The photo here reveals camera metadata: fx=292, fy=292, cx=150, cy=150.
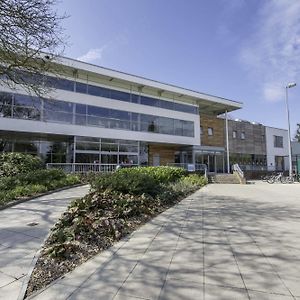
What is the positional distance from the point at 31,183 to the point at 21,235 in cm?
739

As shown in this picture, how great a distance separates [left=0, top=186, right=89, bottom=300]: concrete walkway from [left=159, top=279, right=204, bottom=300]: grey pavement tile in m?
1.88

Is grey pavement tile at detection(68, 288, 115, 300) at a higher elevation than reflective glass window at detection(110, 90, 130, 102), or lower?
lower

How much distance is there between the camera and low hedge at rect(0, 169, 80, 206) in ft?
35.8

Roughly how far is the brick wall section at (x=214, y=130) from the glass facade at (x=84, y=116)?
293 centimetres

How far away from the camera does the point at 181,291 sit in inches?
142

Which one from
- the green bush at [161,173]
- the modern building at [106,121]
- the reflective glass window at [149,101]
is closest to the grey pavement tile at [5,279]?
the green bush at [161,173]

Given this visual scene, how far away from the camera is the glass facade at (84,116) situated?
65.4 feet

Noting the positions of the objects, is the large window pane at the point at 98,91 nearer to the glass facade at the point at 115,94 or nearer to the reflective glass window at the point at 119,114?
the glass facade at the point at 115,94

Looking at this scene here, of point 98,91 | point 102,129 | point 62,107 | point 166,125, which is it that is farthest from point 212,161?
point 62,107

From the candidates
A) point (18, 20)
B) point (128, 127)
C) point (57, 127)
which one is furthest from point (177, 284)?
point (128, 127)

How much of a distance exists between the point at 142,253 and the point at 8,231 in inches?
139

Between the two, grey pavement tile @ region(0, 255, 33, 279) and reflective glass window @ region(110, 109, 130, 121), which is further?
reflective glass window @ region(110, 109, 130, 121)

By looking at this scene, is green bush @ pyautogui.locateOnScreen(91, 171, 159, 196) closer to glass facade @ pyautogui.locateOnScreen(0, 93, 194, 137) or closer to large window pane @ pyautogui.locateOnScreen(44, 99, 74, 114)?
glass facade @ pyautogui.locateOnScreen(0, 93, 194, 137)

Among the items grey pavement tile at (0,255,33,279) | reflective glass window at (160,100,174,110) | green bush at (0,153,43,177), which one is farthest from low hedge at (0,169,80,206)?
reflective glass window at (160,100,174,110)
